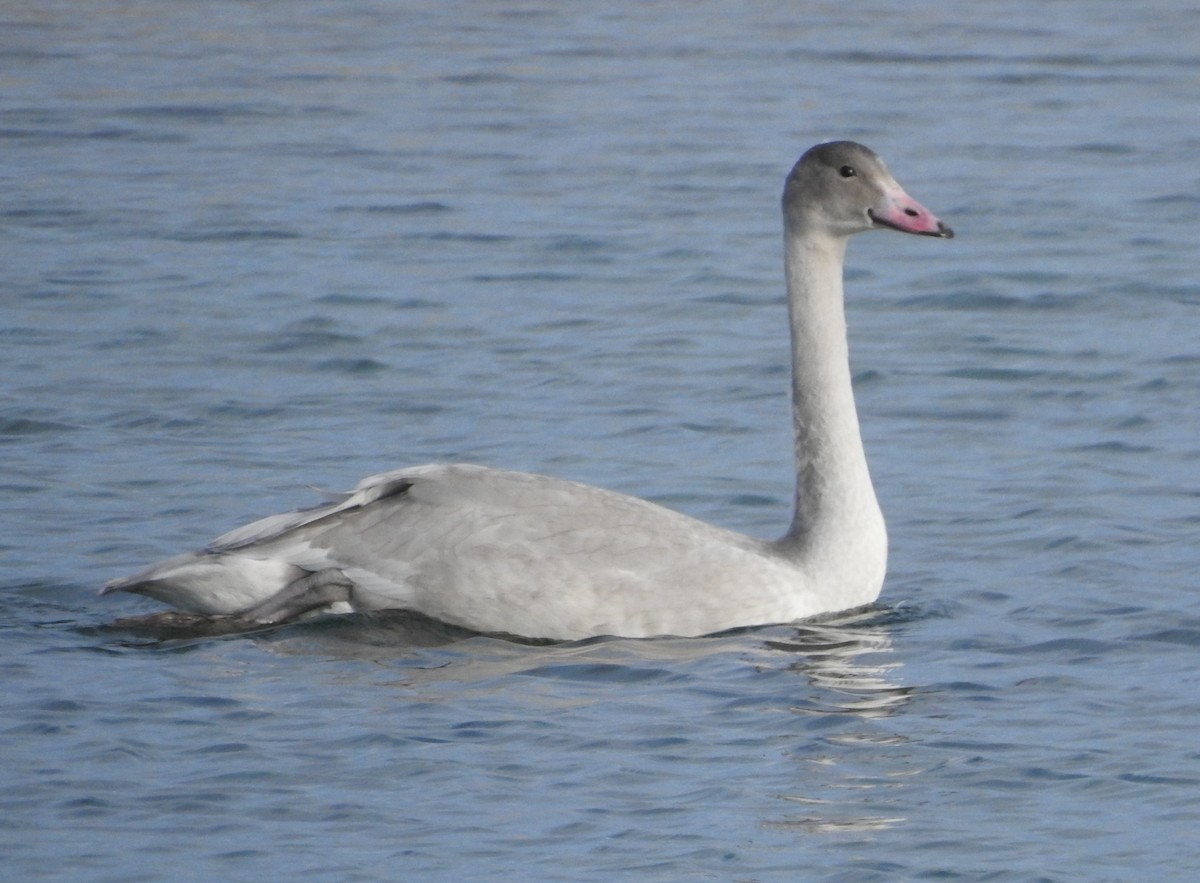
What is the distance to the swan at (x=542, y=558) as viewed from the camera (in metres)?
9.50

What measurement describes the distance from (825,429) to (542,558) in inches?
53.7

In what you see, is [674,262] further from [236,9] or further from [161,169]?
[236,9]

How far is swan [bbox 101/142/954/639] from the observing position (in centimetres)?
950

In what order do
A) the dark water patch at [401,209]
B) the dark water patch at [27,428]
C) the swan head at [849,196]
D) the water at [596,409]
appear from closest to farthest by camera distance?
the water at [596,409] < the swan head at [849,196] < the dark water patch at [27,428] < the dark water patch at [401,209]

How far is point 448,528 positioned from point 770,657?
4.28ft

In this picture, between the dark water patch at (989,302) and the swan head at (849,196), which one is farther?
the dark water patch at (989,302)

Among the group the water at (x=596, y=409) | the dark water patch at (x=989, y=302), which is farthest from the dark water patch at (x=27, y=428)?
the dark water patch at (x=989, y=302)

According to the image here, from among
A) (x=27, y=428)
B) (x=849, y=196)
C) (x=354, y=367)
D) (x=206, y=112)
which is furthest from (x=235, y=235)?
(x=849, y=196)

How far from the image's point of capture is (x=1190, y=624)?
32.1 feet

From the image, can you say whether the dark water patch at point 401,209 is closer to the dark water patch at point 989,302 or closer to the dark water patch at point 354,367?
the dark water patch at point 989,302

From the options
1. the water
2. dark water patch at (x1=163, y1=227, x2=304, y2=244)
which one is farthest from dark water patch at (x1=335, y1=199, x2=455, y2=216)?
dark water patch at (x1=163, y1=227, x2=304, y2=244)

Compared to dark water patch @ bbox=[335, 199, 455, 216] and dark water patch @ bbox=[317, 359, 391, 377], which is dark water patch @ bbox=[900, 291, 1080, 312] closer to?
dark water patch @ bbox=[317, 359, 391, 377]

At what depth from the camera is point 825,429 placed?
1018cm

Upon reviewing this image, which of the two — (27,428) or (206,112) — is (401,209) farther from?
(27,428)
